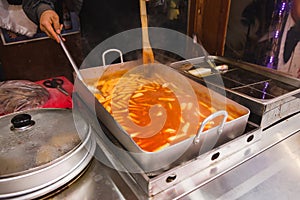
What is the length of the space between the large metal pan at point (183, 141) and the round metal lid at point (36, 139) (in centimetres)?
10

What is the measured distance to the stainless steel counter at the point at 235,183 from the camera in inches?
28.5

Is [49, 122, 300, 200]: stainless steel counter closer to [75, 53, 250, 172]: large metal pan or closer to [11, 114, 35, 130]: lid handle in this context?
[75, 53, 250, 172]: large metal pan

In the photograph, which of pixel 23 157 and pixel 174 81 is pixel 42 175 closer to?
pixel 23 157

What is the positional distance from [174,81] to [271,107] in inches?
19.0

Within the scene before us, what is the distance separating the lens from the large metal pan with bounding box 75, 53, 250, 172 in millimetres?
699

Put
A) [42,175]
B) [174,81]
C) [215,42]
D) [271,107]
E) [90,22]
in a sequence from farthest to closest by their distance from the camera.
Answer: [215,42] → [90,22] → [174,81] → [271,107] → [42,175]

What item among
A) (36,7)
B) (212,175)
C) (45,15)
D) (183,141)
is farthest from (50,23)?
(212,175)

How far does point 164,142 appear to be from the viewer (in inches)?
32.9

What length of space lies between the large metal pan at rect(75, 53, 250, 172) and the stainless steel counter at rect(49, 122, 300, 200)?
9cm

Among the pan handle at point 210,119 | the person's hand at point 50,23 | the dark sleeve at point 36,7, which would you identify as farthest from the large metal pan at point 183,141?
the dark sleeve at point 36,7

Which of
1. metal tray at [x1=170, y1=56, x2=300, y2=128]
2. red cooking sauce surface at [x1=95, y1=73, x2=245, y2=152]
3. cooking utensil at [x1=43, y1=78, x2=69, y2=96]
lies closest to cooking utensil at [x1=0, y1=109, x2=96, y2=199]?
red cooking sauce surface at [x1=95, y1=73, x2=245, y2=152]

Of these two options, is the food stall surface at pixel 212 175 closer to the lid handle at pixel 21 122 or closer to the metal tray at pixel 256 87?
the metal tray at pixel 256 87

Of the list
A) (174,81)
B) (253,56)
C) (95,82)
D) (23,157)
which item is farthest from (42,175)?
(253,56)

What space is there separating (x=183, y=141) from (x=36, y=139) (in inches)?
17.8
